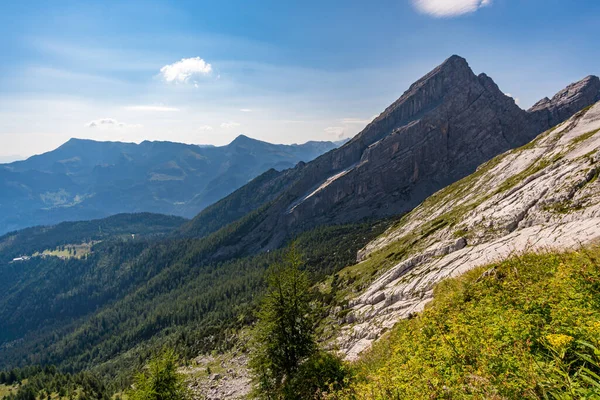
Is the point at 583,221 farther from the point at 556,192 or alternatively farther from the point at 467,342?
the point at 467,342

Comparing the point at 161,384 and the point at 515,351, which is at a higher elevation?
the point at 515,351

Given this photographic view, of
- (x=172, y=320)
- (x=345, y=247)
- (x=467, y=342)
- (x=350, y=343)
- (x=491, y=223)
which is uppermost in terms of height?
(x=467, y=342)

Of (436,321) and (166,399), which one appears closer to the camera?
(436,321)

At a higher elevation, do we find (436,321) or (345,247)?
(436,321)

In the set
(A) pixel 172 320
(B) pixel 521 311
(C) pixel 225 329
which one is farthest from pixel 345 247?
(B) pixel 521 311

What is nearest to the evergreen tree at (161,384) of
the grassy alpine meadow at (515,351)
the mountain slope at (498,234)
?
the mountain slope at (498,234)

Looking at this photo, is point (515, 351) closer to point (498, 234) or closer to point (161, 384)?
point (161, 384)

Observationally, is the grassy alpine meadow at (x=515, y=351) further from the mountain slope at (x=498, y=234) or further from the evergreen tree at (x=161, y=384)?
the evergreen tree at (x=161, y=384)

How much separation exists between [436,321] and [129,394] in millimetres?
26242

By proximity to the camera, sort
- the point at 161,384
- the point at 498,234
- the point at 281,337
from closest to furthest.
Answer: the point at 161,384 < the point at 281,337 < the point at 498,234

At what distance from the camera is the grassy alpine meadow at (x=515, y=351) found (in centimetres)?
660

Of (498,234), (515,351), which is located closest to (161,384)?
(515,351)

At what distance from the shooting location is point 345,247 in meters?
155

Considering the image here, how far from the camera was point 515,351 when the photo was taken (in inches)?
322
